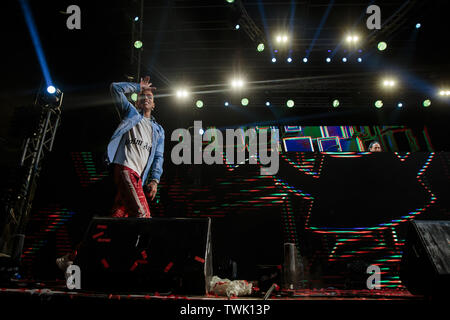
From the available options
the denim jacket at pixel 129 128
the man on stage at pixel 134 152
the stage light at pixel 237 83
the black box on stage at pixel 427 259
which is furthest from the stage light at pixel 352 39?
the black box on stage at pixel 427 259

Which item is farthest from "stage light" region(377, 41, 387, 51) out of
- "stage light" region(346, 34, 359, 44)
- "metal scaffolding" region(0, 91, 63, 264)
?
"metal scaffolding" region(0, 91, 63, 264)

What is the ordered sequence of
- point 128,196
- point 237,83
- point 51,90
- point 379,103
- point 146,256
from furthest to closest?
1. point 379,103
2. point 237,83
3. point 51,90
4. point 128,196
5. point 146,256

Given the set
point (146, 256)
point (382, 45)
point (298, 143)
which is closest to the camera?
point (146, 256)

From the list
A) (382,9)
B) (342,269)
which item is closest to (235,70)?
(382,9)

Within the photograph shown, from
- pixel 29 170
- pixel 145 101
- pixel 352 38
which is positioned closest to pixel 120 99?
pixel 145 101

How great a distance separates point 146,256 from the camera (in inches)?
67.1

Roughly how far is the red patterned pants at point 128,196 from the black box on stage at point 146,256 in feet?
2.62

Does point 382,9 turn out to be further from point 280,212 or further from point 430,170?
point 280,212

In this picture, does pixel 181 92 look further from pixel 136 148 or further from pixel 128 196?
pixel 128 196

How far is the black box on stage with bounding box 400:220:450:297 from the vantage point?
1.48 meters

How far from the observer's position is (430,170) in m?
3.42

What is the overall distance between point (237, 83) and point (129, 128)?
470 centimetres

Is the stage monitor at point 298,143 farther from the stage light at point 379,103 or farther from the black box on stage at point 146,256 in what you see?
the black box on stage at point 146,256
